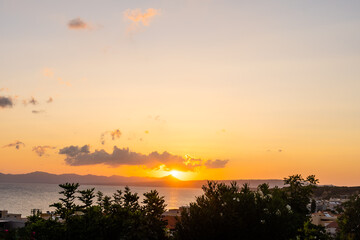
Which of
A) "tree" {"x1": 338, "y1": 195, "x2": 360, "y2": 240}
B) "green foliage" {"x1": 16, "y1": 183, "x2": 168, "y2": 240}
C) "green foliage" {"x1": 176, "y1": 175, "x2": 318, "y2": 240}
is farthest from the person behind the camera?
"tree" {"x1": 338, "y1": 195, "x2": 360, "y2": 240}

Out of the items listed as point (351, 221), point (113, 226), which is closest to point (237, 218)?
point (113, 226)

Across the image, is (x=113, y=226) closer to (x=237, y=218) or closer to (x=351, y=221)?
(x=237, y=218)

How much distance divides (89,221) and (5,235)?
23.2ft

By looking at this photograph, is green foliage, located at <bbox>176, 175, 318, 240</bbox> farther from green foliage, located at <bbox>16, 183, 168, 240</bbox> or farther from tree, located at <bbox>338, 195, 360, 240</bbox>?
tree, located at <bbox>338, 195, 360, 240</bbox>

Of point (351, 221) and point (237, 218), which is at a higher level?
point (237, 218)

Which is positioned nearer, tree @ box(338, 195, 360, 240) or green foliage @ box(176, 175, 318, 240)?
green foliage @ box(176, 175, 318, 240)

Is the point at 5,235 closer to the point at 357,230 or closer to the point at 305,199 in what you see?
the point at 305,199

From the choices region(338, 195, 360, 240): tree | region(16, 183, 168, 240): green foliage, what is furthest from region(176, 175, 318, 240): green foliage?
region(338, 195, 360, 240): tree

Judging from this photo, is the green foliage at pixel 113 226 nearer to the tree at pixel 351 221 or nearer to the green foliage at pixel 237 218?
the green foliage at pixel 237 218

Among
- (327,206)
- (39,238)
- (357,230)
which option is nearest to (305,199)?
(357,230)

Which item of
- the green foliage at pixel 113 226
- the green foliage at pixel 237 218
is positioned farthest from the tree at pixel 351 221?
the green foliage at pixel 113 226

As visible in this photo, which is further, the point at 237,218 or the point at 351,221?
the point at 351,221

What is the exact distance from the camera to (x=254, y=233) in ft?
95.5

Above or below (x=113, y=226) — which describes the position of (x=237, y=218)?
above
